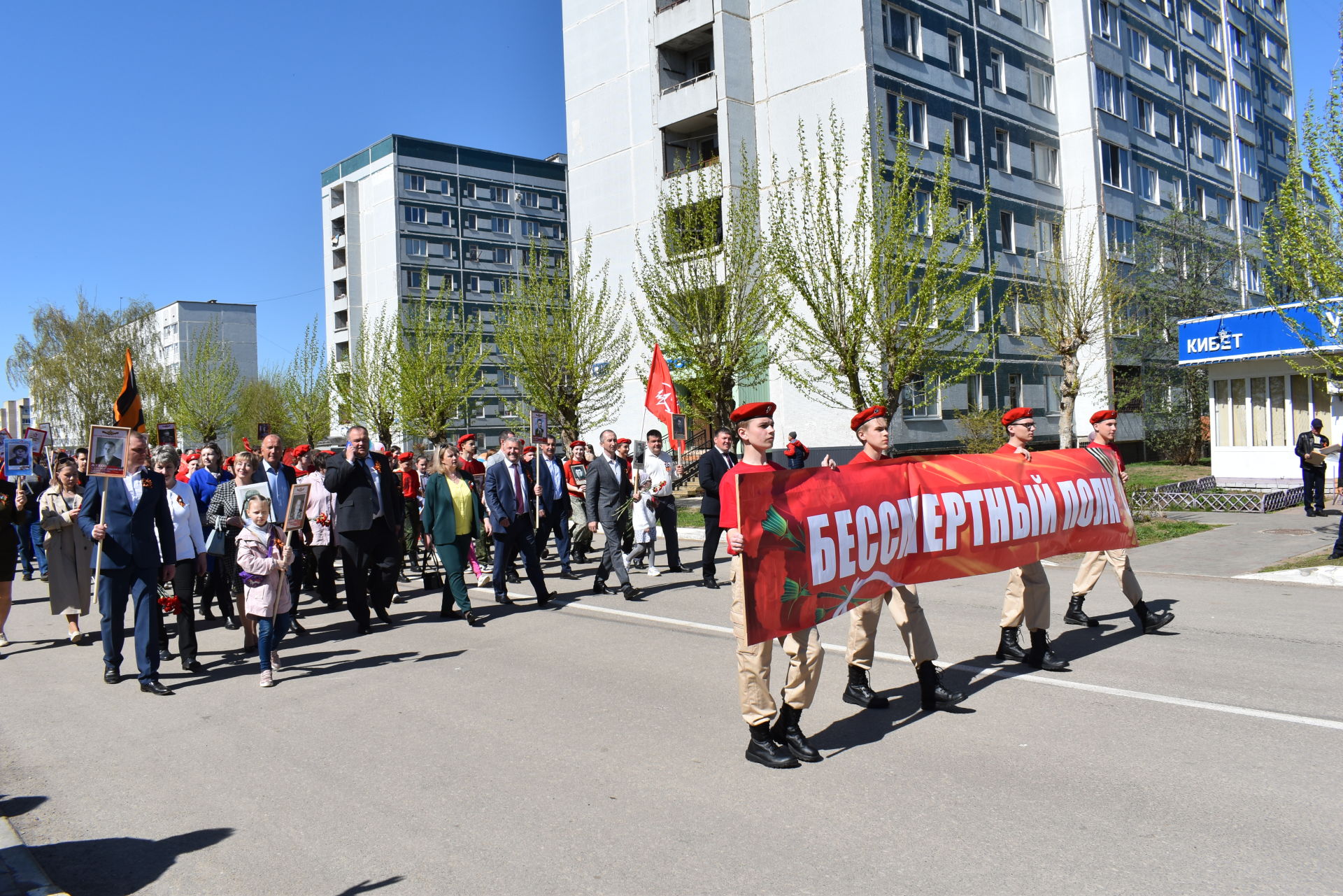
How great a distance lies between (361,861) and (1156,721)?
474cm

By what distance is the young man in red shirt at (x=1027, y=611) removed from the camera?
710 centimetres

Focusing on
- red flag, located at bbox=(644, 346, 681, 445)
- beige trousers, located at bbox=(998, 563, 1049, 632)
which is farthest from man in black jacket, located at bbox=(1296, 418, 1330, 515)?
beige trousers, located at bbox=(998, 563, 1049, 632)

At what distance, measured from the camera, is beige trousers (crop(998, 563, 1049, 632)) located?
7086 mm

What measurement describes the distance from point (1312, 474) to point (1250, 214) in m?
40.2

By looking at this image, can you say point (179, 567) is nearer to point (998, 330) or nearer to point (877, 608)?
point (877, 608)

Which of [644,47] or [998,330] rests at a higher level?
[644,47]

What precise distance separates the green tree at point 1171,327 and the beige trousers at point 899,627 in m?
30.6

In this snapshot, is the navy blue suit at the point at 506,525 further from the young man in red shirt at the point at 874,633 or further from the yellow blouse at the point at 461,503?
the young man in red shirt at the point at 874,633

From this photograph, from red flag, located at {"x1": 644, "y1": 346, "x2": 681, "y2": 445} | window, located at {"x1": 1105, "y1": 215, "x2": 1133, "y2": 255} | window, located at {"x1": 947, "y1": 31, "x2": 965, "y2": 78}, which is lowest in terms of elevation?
red flag, located at {"x1": 644, "y1": 346, "x2": 681, "y2": 445}

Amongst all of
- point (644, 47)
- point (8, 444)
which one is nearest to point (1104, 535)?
point (8, 444)

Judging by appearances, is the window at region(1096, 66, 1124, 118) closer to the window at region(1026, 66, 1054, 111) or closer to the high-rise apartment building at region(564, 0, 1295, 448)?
the high-rise apartment building at region(564, 0, 1295, 448)

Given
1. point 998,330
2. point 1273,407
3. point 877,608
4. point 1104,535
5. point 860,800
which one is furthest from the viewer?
point 998,330

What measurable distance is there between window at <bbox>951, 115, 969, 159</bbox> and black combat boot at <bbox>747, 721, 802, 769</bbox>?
31.5 metres

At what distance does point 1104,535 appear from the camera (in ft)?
26.7
